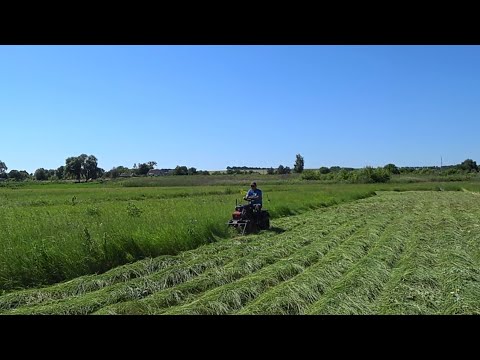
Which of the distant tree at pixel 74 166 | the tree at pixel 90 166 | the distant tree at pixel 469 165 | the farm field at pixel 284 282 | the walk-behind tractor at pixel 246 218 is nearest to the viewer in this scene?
the farm field at pixel 284 282

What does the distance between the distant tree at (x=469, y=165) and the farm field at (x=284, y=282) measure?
62717 mm

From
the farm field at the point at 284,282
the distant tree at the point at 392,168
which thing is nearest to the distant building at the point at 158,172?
the distant tree at the point at 392,168

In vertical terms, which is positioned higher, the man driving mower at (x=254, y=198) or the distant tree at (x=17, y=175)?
the distant tree at (x=17, y=175)

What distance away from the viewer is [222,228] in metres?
11.4

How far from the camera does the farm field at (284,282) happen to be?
17.1 ft

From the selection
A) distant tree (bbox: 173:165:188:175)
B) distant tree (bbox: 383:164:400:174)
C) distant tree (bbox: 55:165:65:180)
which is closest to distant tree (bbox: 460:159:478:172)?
distant tree (bbox: 383:164:400:174)

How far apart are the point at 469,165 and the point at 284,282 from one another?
70.4m

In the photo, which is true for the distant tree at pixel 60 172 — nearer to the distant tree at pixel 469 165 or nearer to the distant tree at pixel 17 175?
the distant tree at pixel 17 175

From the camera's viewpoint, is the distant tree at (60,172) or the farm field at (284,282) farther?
the distant tree at (60,172)

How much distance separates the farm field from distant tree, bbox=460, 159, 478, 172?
2469 inches

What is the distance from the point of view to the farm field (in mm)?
5219
